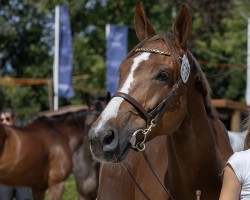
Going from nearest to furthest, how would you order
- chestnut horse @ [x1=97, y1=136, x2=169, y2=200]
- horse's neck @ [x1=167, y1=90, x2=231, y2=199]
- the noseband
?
the noseband → horse's neck @ [x1=167, y1=90, x2=231, y2=199] → chestnut horse @ [x1=97, y1=136, x2=169, y2=200]

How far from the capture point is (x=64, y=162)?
38.3ft

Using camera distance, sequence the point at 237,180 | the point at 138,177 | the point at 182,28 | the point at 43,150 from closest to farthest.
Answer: the point at 237,180
the point at 182,28
the point at 138,177
the point at 43,150

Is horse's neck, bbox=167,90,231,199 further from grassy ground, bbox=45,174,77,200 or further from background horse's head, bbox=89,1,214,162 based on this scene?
grassy ground, bbox=45,174,77,200

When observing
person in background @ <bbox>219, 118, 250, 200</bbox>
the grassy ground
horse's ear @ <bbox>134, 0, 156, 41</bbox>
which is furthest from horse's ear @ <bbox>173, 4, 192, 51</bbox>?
the grassy ground

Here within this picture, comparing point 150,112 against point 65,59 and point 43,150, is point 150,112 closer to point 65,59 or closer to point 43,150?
point 43,150

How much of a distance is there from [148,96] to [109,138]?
36 centimetres

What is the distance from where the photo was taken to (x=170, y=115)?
3.84 m

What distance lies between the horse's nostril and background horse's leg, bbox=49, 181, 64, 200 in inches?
312

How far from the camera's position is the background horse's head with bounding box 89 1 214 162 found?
140 inches

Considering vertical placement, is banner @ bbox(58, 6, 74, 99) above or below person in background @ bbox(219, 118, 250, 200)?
below

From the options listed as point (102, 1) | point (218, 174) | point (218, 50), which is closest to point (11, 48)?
Answer: point (102, 1)

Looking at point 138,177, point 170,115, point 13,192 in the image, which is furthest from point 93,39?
point 170,115

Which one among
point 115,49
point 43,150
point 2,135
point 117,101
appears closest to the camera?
point 117,101

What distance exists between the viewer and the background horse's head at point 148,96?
11.6ft
